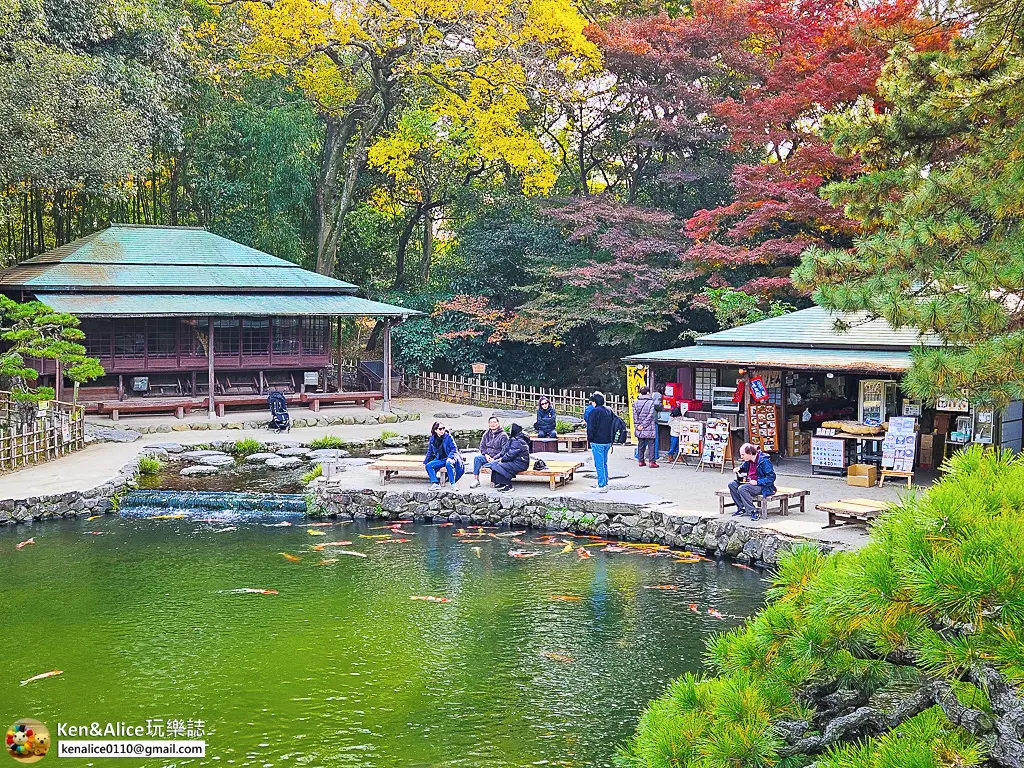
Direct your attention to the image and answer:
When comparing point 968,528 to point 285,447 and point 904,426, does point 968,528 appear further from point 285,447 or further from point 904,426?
point 285,447

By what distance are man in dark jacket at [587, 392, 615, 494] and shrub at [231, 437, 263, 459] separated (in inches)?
363

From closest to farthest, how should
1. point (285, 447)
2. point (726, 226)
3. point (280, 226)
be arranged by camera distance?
1. point (285, 447)
2. point (726, 226)
3. point (280, 226)

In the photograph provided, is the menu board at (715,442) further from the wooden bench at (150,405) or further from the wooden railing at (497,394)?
the wooden bench at (150,405)

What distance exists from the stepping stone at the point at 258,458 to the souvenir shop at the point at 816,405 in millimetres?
7976

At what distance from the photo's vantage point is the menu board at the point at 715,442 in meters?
17.1

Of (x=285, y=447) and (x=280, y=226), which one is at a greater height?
(x=280, y=226)

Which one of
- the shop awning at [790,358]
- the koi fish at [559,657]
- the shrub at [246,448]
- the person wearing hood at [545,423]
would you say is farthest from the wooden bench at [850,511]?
the shrub at [246,448]

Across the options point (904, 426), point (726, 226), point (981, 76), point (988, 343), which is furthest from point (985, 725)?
point (726, 226)

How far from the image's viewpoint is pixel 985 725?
144 inches

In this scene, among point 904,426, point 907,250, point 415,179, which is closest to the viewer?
point 907,250

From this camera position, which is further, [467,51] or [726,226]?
[467,51]

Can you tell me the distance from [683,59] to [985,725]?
2745 cm

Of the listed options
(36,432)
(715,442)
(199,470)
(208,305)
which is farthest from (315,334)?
(715,442)

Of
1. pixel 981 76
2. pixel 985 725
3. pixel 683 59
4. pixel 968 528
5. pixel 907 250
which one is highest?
pixel 683 59
